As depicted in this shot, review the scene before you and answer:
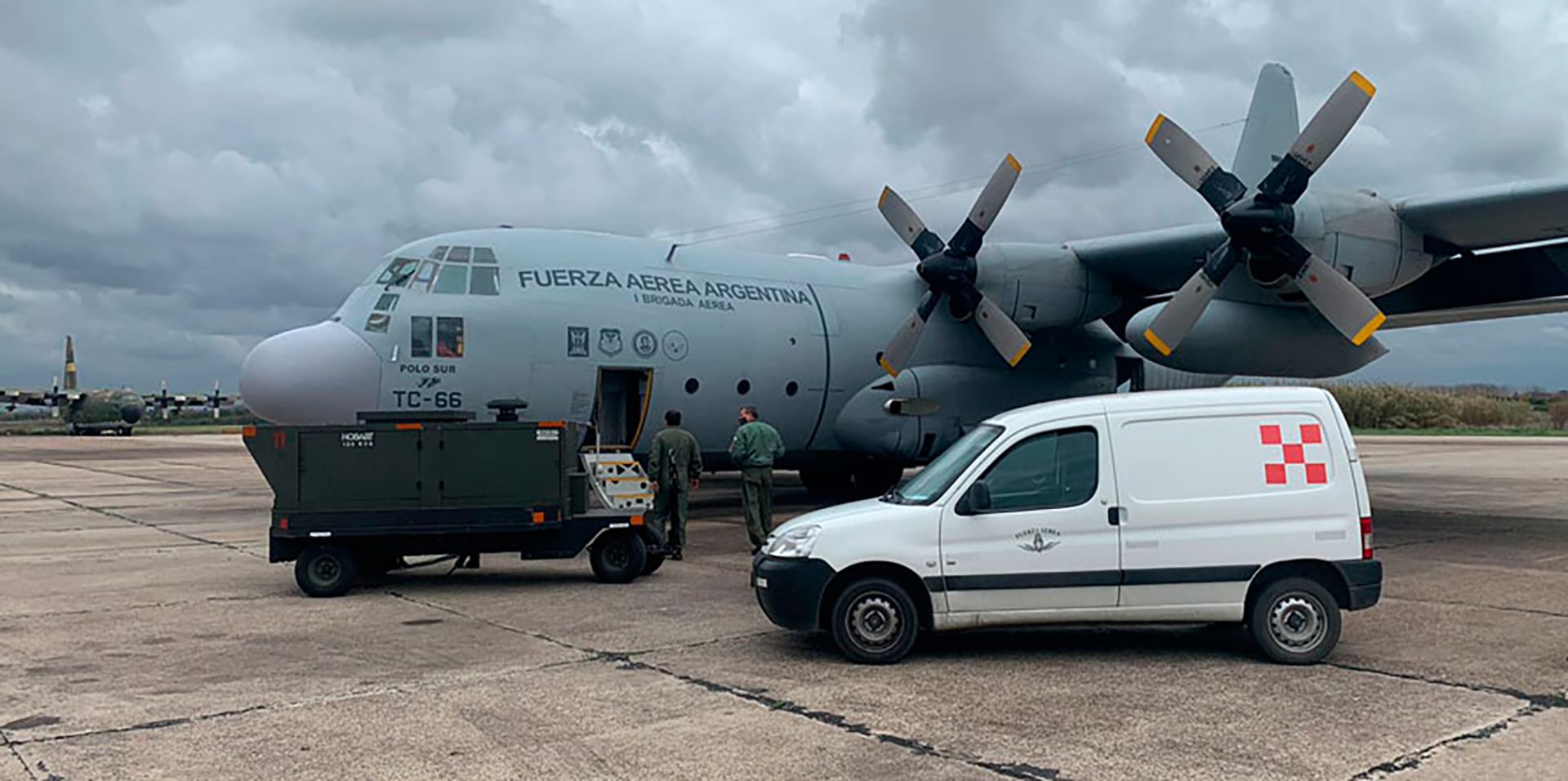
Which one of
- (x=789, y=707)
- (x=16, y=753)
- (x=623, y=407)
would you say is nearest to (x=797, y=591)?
(x=789, y=707)

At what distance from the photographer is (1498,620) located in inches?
324

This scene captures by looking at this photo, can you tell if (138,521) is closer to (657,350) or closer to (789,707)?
(657,350)

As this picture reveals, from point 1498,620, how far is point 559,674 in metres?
6.66

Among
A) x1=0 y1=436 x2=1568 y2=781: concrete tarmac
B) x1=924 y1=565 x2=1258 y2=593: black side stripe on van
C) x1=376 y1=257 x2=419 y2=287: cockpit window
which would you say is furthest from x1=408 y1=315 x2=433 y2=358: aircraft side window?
x1=924 y1=565 x2=1258 y2=593: black side stripe on van

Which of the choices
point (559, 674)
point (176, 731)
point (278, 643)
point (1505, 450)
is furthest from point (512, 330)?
point (1505, 450)

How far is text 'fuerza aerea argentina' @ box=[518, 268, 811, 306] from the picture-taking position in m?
14.2

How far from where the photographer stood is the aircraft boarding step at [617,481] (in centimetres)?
1123

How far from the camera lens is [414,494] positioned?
382 inches

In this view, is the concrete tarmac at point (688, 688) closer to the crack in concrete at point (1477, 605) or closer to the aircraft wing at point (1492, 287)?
the crack in concrete at point (1477, 605)

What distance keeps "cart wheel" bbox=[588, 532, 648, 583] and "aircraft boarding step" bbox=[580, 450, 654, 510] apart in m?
0.65

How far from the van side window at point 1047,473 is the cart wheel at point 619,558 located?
13.3 feet

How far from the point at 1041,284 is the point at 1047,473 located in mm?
9932

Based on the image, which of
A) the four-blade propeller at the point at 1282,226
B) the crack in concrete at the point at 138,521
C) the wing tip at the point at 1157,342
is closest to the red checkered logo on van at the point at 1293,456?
the four-blade propeller at the point at 1282,226

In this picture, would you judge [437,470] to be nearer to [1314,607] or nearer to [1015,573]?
[1015,573]
